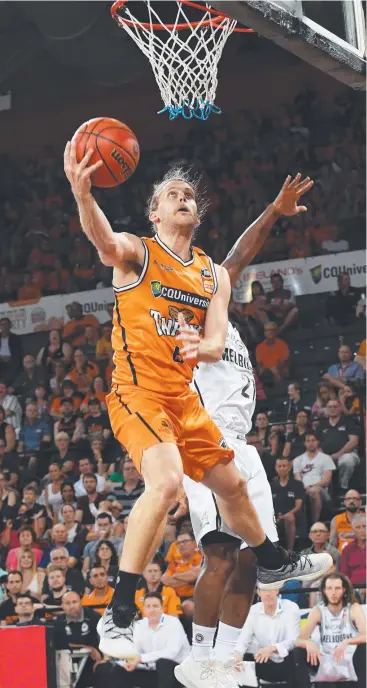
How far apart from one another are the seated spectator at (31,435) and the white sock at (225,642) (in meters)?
9.01

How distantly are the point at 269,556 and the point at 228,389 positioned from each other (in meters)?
1.24

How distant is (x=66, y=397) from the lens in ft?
53.2

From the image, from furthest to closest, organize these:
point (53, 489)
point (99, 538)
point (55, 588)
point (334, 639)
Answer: point (53, 489) → point (99, 538) → point (55, 588) → point (334, 639)

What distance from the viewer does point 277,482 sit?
41.7ft

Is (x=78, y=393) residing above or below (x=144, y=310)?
above

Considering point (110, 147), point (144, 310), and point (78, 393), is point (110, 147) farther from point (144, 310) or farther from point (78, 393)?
point (78, 393)

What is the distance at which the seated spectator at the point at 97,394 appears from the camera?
15914 mm

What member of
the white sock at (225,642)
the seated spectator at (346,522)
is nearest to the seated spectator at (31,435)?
the seated spectator at (346,522)

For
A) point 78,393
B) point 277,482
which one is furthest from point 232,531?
point 78,393

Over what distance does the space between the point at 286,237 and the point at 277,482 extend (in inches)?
231

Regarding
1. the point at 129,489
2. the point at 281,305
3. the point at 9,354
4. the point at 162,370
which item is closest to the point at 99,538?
the point at 129,489

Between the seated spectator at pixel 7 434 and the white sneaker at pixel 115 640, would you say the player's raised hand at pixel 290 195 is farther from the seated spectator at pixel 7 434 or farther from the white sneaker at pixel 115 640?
the seated spectator at pixel 7 434

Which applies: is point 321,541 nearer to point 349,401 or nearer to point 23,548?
point 349,401

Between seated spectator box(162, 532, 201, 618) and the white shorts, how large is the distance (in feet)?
13.1
